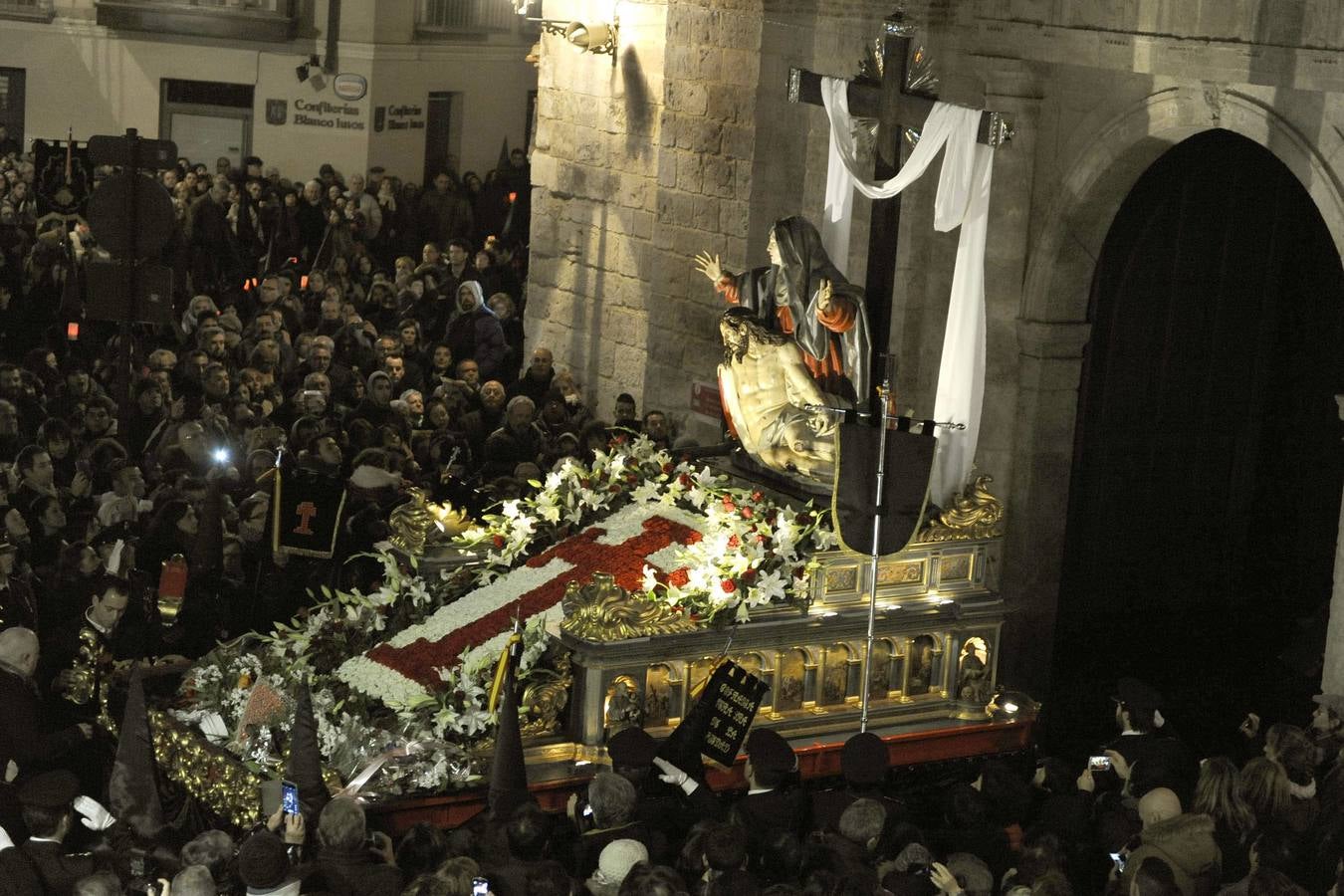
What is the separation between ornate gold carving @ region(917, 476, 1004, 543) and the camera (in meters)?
11.7

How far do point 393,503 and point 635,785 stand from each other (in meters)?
4.06

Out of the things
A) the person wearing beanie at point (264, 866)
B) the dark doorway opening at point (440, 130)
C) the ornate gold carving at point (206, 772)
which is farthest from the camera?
the dark doorway opening at point (440, 130)

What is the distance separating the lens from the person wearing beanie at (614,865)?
823 cm

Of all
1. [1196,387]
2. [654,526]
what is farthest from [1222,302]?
[654,526]

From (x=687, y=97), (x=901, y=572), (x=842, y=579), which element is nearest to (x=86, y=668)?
(x=842, y=579)

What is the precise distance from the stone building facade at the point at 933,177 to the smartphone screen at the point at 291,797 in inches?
207

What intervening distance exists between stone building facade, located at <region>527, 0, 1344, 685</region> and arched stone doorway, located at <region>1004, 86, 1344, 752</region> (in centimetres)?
1

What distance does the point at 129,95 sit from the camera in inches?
1133

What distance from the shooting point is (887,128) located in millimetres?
11773

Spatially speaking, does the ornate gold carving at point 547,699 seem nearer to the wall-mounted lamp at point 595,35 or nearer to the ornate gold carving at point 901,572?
the ornate gold carving at point 901,572

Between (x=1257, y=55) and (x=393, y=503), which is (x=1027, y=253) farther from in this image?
(x=393, y=503)

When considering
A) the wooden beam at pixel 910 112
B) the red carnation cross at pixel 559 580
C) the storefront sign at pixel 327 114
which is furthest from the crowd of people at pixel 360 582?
the storefront sign at pixel 327 114

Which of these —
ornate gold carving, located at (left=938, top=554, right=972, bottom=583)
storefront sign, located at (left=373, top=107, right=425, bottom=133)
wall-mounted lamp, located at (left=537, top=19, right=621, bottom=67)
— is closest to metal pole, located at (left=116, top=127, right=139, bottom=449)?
ornate gold carving, located at (left=938, top=554, right=972, bottom=583)

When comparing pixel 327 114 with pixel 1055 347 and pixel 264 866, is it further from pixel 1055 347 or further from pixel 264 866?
pixel 264 866
